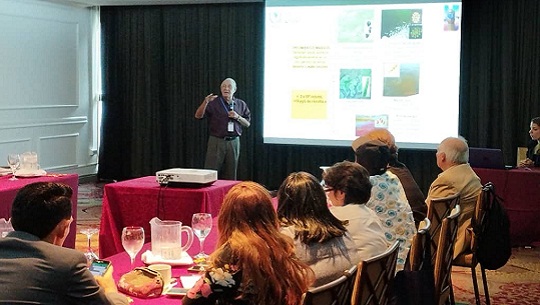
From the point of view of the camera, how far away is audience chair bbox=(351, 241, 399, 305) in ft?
7.30

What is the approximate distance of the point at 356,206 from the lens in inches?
110

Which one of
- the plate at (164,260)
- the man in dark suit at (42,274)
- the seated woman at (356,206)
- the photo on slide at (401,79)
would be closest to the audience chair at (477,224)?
the seated woman at (356,206)

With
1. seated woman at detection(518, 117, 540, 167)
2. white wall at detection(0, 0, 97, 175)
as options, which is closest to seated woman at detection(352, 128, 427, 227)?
seated woman at detection(518, 117, 540, 167)

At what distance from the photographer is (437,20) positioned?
25.4 ft

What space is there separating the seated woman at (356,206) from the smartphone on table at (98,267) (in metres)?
0.93

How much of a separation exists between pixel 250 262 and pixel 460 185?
8.25 ft

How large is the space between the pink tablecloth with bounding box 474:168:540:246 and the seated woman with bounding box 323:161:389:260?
3503mm

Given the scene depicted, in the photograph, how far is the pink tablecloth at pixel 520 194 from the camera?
19.7ft

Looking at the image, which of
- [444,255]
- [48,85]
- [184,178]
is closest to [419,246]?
[444,255]

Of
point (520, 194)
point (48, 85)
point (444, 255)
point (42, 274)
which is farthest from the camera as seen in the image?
point (48, 85)

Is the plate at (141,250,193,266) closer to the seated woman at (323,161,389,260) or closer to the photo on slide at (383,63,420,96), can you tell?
the seated woman at (323,161,389,260)

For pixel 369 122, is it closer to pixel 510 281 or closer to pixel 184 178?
pixel 510 281

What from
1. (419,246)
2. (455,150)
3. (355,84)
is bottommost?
(419,246)

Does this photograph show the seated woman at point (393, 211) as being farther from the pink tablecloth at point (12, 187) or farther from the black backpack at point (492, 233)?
the pink tablecloth at point (12, 187)
